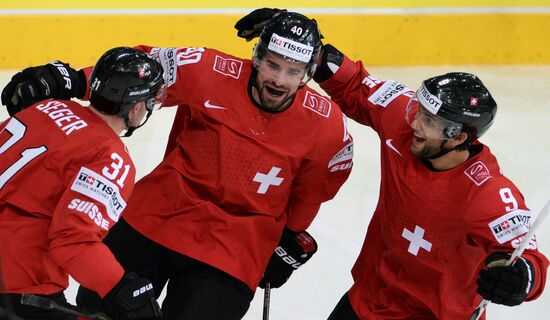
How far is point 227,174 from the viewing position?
2979 mm

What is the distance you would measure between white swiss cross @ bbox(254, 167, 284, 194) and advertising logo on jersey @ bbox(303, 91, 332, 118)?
22 cm

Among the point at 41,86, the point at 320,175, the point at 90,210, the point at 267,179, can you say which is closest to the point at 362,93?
the point at 320,175

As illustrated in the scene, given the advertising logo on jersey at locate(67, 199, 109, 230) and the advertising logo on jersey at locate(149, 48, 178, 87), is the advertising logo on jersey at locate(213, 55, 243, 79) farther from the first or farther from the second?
the advertising logo on jersey at locate(67, 199, 109, 230)

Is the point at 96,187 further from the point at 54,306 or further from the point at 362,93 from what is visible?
the point at 362,93

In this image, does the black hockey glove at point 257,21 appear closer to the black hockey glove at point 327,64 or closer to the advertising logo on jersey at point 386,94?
the black hockey glove at point 327,64

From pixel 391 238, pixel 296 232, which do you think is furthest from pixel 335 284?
pixel 391 238

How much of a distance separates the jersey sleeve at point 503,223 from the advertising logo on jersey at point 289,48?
643mm

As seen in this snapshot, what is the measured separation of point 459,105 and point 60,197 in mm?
1101

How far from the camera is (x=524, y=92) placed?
19.6 feet

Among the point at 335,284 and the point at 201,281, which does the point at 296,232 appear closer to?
the point at 201,281

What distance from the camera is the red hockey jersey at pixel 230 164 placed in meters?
2.99

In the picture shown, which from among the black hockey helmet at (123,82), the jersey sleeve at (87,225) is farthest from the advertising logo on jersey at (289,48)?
the jersey sleeve at (87,225)

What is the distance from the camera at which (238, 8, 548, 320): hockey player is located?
265 centimetres

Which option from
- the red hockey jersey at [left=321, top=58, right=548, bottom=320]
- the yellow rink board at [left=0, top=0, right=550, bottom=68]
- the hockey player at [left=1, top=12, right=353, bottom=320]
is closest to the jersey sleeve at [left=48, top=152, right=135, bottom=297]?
the hockey player at [left=1, top=12, right=353, bottom=320]
